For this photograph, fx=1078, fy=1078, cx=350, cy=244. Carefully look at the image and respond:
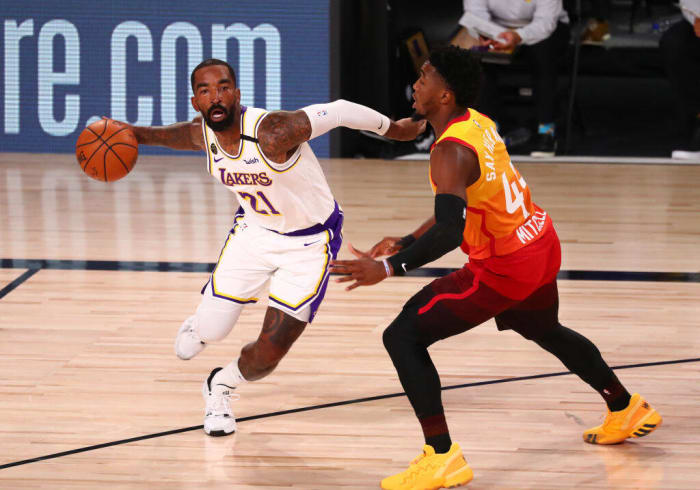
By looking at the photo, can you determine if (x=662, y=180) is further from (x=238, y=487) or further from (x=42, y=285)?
(x=238, y=487)

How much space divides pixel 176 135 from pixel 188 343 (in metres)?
0.77

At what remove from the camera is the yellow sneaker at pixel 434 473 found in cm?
320

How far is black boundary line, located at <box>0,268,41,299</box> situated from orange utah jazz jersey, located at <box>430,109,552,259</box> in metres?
3.24

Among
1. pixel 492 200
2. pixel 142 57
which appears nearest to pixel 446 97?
pixel 492 200

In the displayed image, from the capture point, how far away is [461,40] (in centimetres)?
1016

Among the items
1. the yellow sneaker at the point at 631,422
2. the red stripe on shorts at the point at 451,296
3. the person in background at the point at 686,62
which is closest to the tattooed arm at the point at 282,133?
the red stripe on shorts at the point at 451,296

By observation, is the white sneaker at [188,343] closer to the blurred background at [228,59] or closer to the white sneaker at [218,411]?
the white sneaker at [218,411]

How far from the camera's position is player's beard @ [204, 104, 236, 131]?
3.70m

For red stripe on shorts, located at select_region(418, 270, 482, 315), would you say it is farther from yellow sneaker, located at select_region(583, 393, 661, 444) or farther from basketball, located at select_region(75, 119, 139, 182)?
basketball, located at select_region(75, 119, 139, 182)

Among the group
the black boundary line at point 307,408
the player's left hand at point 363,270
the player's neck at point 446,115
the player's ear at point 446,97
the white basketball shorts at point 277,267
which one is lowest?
the black boundary line at point 307,408

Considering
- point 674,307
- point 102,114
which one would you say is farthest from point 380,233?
point 102,114

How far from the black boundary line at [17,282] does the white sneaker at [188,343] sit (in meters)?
2.00

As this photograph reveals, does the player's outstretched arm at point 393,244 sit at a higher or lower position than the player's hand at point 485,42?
higher

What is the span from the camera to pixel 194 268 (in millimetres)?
6305
